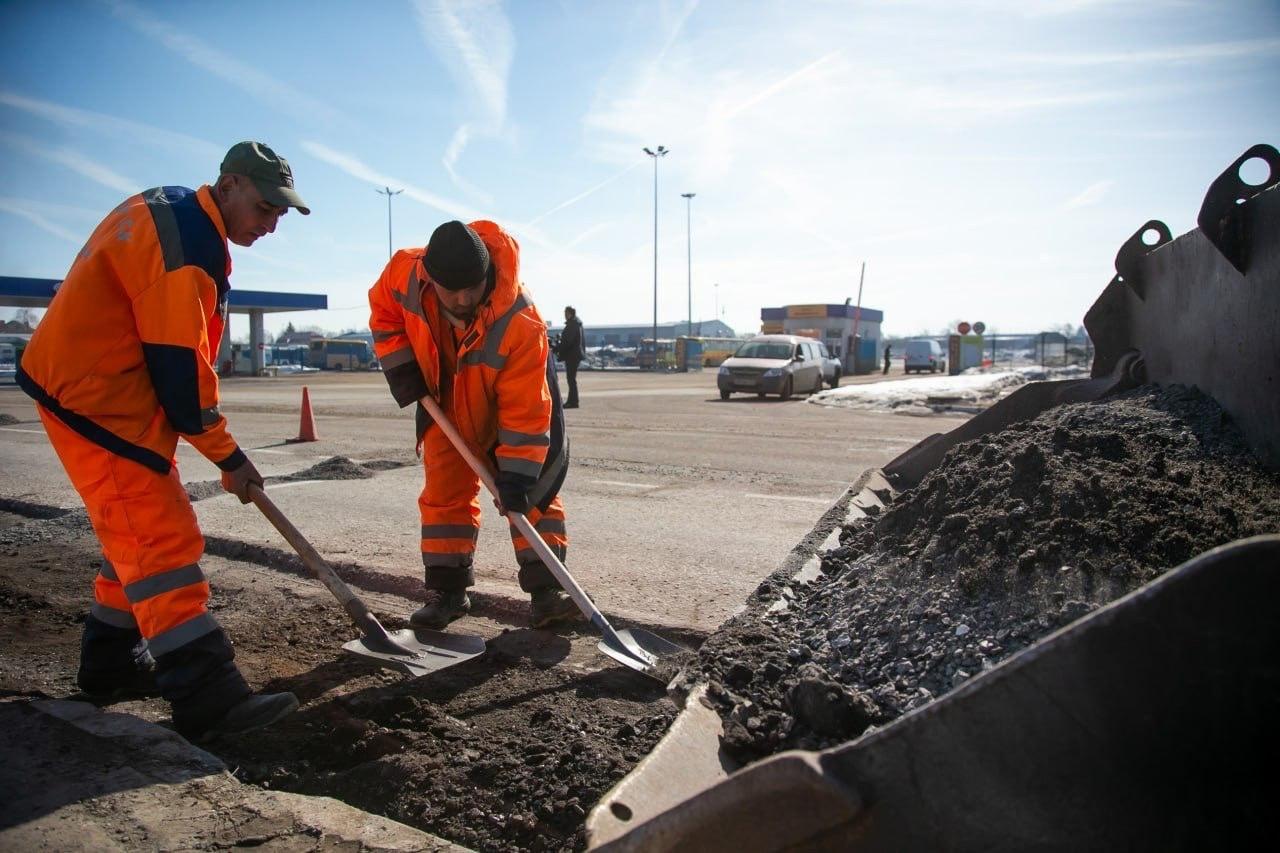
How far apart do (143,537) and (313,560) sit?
2.00ft

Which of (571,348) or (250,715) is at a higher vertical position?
(571,348)

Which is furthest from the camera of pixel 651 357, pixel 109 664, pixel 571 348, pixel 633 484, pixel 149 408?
pixel 651 357

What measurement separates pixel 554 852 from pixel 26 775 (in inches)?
57.1

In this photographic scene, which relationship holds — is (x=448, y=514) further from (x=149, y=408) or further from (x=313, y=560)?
(x=149, y=408)

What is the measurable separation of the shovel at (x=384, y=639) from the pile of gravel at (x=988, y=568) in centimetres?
102

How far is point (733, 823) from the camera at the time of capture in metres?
1.33

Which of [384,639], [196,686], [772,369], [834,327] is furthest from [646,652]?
[834,327]

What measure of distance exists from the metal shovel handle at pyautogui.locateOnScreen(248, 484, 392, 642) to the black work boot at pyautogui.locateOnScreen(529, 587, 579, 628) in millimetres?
675

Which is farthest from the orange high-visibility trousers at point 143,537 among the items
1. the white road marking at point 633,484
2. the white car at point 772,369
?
the white car at point 772,369

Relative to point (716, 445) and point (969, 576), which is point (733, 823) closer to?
point (969, 576)

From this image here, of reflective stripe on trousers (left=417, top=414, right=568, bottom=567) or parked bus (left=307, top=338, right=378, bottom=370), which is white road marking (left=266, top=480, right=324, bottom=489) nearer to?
reflective stripe on trousers (left=417, top=414, right=568, bottom=567)

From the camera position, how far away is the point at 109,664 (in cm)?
292

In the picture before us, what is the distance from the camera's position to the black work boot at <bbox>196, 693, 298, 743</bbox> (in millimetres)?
2631

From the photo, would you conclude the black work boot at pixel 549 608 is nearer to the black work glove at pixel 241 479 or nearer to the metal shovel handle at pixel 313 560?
the metal shovel handle at pixel 313 560
